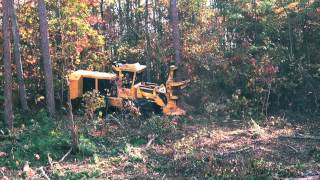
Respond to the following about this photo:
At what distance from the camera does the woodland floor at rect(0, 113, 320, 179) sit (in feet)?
43.4

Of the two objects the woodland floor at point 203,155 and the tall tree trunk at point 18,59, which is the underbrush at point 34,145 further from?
the tall tree trunk at point 18,59

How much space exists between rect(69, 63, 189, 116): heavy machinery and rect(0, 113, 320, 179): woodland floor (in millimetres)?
1479

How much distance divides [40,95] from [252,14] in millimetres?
11516

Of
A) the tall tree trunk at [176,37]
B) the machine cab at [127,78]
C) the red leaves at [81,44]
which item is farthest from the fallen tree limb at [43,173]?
the tall tree trunk at [176,37]

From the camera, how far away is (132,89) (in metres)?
19.7

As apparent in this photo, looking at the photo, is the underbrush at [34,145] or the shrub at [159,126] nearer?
the underbrush at [34,145]

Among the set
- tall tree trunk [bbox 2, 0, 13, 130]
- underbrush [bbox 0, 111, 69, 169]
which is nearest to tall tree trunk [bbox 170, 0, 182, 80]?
underbrush [bbox 0, 111, 69, 169]

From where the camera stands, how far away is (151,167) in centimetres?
1399

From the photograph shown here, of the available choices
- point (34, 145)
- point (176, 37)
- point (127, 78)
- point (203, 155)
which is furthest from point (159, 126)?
point (176, 37)

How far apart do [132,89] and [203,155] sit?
6.08 m

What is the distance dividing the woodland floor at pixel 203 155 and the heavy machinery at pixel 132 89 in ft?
4.85

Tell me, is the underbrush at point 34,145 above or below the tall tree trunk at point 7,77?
below

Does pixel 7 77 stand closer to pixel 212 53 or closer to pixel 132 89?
pixel 132 89

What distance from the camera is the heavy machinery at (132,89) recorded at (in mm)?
19688
